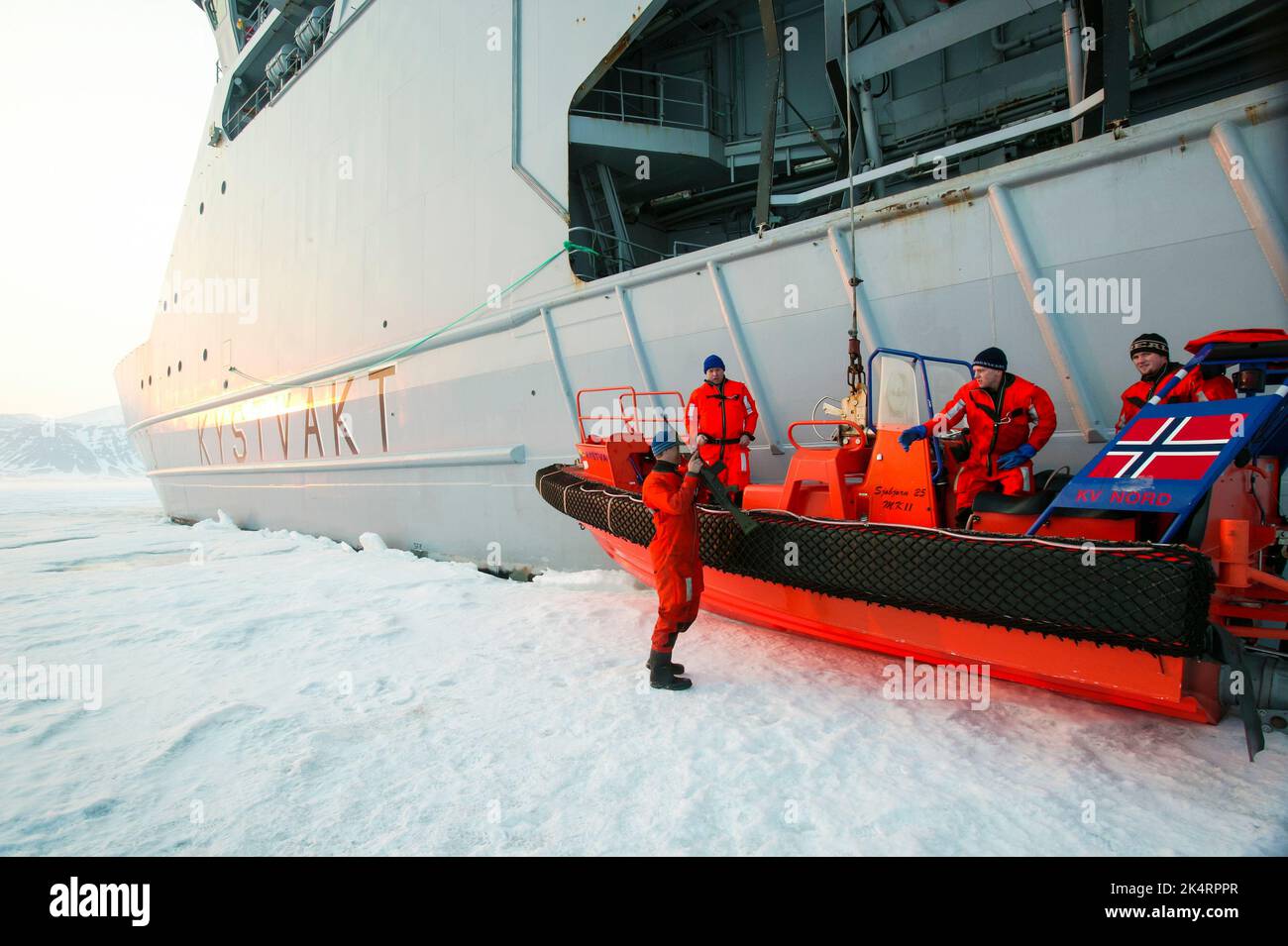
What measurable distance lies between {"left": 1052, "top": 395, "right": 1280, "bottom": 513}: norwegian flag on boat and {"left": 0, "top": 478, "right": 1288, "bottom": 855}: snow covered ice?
90 centimetres

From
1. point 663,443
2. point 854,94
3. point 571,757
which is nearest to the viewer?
point 571,757

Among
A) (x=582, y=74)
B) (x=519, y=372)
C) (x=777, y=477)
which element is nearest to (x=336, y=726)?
(x=777, y=477)

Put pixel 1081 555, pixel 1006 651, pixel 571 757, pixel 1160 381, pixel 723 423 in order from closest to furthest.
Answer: pixel 1081 555, pixel 571 757, pixel 1006 651, pixel 1160 381, pixel 723 423

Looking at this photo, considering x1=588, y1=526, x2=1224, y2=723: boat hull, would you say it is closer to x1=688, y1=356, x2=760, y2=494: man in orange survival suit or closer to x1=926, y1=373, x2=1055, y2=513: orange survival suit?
x1=926, y1=373, x2=1055, y2=513: orange survival suit

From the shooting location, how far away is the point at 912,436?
294cm

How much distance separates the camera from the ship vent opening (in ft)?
13.7

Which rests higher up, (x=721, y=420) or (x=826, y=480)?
(x=721, y=420)

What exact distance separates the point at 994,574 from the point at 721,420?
2.03m

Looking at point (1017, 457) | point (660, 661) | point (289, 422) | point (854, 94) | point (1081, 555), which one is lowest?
point (660, 661)

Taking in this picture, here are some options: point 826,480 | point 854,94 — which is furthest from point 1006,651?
point 854,94

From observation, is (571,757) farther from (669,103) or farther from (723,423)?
(669,103)

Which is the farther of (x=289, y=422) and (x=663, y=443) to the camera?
(x=289, y=422)

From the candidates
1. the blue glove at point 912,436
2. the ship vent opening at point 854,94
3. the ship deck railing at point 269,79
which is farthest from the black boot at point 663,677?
the ship deck railing at point 269,79
